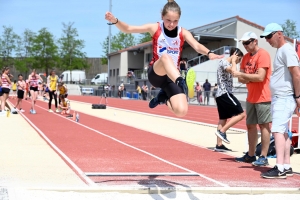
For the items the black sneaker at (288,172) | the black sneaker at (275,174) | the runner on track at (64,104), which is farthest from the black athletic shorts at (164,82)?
the runner on track at (64,104)

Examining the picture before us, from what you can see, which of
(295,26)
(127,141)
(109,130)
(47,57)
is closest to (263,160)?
(127,141)

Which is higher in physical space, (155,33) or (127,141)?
(155,33)

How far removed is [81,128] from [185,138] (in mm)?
3574

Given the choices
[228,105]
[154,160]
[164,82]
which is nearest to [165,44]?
[164,82]

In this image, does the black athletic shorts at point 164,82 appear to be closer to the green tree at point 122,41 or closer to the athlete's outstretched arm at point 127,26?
the athlete's outstretched arm at point 127,26

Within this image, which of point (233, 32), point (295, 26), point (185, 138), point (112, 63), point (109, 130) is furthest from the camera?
point (112, 63)

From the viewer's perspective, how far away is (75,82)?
250ft

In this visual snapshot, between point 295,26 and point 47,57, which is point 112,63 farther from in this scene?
point 295,26

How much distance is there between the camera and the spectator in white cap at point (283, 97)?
23.6ft

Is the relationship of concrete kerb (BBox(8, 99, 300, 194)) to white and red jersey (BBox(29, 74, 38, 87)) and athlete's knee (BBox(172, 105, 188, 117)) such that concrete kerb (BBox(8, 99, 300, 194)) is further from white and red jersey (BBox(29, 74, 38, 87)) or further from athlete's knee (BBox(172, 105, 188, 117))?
white and red jersey (BBox(29, 74, 38, 87))

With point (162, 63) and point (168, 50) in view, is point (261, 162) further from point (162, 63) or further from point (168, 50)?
point (162, 63)

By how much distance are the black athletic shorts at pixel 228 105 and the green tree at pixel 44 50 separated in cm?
6615

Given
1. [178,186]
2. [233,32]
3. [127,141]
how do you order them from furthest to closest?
[233,32] → [127,141] → [178,186]

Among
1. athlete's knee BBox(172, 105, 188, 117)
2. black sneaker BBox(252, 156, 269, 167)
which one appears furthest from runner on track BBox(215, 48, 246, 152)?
athlete's knee BBox(172, 105, 188, 117)
